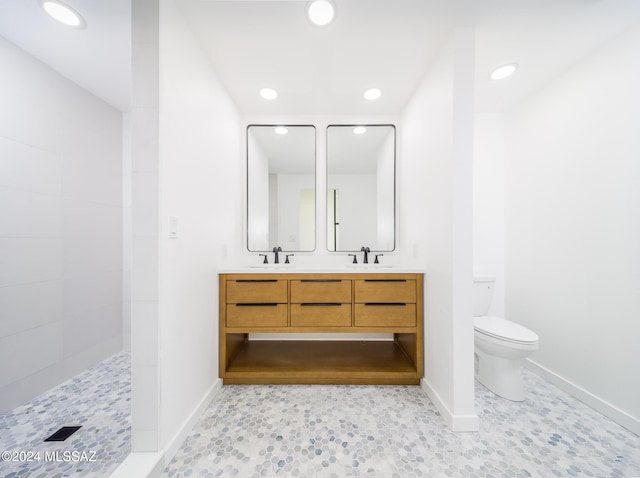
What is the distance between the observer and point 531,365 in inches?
79.4

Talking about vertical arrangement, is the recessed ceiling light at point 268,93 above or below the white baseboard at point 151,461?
above

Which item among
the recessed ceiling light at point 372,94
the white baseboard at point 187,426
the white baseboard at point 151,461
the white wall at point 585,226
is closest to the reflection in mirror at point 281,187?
the recessed ceiling light at point 372,94

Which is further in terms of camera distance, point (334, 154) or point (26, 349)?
point (334, 154)

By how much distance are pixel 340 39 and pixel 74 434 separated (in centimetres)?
Result: 272

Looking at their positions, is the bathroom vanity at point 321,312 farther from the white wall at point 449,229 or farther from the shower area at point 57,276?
the shower area at point 57,276

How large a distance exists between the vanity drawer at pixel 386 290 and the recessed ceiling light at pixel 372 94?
60.4 inches

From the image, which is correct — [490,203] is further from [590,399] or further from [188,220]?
[188,220]

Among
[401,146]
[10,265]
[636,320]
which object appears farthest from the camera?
[401,146]

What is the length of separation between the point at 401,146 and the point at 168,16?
6.30 feet

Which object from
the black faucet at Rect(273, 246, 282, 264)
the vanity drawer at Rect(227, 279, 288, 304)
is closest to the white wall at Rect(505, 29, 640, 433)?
the vanity drawer at Rect(227, 279, 288, 304)

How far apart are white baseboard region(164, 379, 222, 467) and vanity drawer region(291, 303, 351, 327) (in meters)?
0.69

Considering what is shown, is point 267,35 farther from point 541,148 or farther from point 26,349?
point 26,349

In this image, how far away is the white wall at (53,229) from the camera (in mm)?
1524

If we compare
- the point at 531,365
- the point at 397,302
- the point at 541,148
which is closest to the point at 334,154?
the point at 397,302
